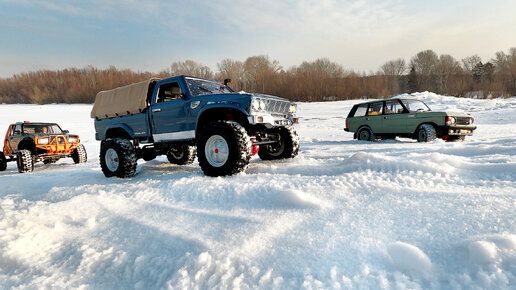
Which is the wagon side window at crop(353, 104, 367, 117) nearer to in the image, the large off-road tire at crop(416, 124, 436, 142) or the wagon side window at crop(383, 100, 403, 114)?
the wagon side window at crop(383, 100, 403, 114)

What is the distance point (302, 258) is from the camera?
185cm

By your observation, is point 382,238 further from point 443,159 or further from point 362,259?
point 443,159

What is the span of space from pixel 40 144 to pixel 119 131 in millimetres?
5108

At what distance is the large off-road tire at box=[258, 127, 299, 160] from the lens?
17.4ft

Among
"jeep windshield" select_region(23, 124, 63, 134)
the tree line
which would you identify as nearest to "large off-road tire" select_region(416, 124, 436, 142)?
"jeep windshield" select_region(23, 124, 63, 134)

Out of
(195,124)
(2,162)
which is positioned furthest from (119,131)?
(2,162)

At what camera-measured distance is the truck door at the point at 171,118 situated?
4707 mm

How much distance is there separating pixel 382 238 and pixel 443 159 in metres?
2.50

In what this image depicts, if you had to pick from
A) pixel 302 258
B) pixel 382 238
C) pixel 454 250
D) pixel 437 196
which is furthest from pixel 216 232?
pixel 437 196

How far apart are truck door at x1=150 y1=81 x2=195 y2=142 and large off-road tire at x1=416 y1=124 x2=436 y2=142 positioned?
7428 millimetres

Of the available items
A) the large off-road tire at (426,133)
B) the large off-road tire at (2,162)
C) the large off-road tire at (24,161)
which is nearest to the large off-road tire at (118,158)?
the large off-road tire at (24,161)

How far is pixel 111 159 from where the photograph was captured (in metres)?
5.27

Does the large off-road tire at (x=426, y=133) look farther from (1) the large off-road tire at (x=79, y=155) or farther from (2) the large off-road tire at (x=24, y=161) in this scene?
(2) the large off-road tire at (x=24, y=161)

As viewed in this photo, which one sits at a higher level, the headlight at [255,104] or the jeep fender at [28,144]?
the headlight at [255,104]
